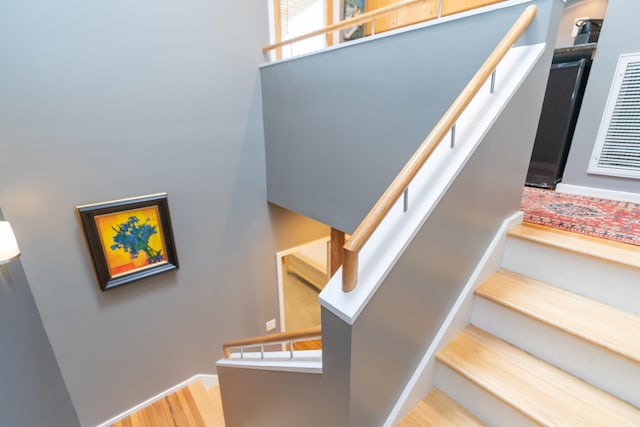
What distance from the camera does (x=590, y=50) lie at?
2.32 meters

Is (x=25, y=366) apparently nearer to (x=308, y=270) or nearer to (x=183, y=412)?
(x=183, y=412)

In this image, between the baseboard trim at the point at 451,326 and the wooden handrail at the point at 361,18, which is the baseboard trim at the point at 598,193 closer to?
the baseboard trim at the point at 451,326

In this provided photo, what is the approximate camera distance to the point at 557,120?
2604 millimetres

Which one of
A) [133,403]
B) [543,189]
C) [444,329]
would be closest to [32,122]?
[133,403]

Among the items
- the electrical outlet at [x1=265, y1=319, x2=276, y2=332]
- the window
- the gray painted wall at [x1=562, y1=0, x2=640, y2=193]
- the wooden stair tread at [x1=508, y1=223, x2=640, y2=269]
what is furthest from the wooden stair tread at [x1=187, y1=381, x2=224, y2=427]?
the gray painted wall at [x1=562, y1=0, x2=640, y2=193]

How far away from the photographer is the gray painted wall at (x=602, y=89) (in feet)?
6.91

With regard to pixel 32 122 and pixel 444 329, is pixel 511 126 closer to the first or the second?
pixel 444 329

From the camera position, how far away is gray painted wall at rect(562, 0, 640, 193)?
2105mm

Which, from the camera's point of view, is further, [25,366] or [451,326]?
[25,366]

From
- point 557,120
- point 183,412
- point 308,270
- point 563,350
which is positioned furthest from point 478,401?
point 308,270

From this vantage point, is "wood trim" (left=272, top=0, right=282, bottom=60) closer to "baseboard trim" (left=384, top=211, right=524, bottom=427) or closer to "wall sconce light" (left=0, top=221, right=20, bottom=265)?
"wall sconce light" (left=0, top=221, right=20, bottom=265)

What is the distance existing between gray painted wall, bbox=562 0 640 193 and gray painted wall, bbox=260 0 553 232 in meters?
1.55

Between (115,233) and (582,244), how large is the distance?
10.4 ft

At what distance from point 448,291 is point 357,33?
3.77 metres
